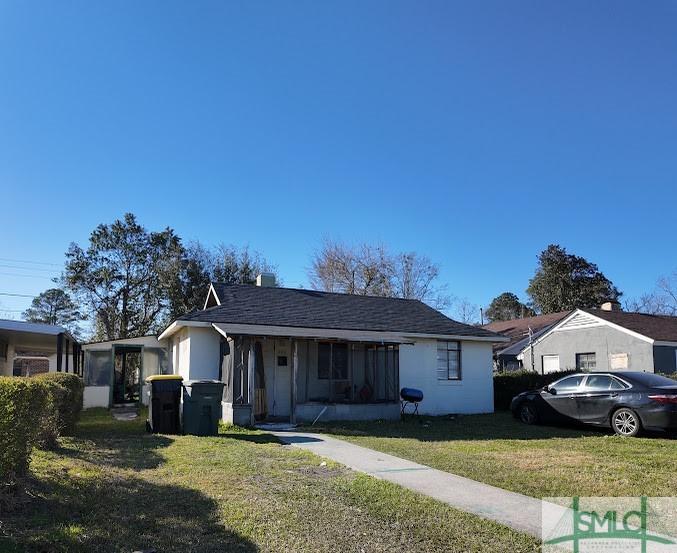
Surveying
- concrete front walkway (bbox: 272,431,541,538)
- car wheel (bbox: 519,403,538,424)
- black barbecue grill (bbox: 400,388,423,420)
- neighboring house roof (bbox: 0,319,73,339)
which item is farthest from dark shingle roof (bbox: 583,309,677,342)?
neighboring house roof (bbox: 0,319,73,339)

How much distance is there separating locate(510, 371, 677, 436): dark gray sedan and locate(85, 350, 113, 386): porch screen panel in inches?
597

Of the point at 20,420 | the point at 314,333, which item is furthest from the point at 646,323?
the point at 20,420

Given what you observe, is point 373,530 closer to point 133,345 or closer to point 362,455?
point 362,455

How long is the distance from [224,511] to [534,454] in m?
6.21

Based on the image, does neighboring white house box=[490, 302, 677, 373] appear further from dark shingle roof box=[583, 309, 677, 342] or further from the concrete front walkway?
the concrete front walkway

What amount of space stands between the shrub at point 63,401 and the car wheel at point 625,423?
11.5 meters

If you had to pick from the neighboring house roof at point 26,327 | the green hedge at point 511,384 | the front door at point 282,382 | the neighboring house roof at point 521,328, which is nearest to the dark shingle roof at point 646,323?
the neighboring house roof at point 521,328

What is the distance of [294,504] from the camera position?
6211 millimetres

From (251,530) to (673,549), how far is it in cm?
360

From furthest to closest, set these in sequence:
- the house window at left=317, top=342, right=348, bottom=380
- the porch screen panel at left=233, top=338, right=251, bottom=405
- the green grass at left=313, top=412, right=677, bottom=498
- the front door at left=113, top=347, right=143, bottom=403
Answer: the front door at left=113, top=347, right=143, bottom=403
the house window at left=317, top=342, right=348, bottom=380
the porch screen panel at left=233, top=338, right=251, bottom=405
the green grass at left=313, top=412, right=677, bottom=498

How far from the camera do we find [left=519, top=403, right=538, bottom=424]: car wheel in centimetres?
1555

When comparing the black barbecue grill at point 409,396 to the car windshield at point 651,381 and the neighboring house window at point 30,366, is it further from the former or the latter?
the neighboring house window at point 30,366

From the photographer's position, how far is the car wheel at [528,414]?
15.6 metres

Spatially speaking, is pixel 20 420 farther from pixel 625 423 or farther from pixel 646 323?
pixel 646 323
